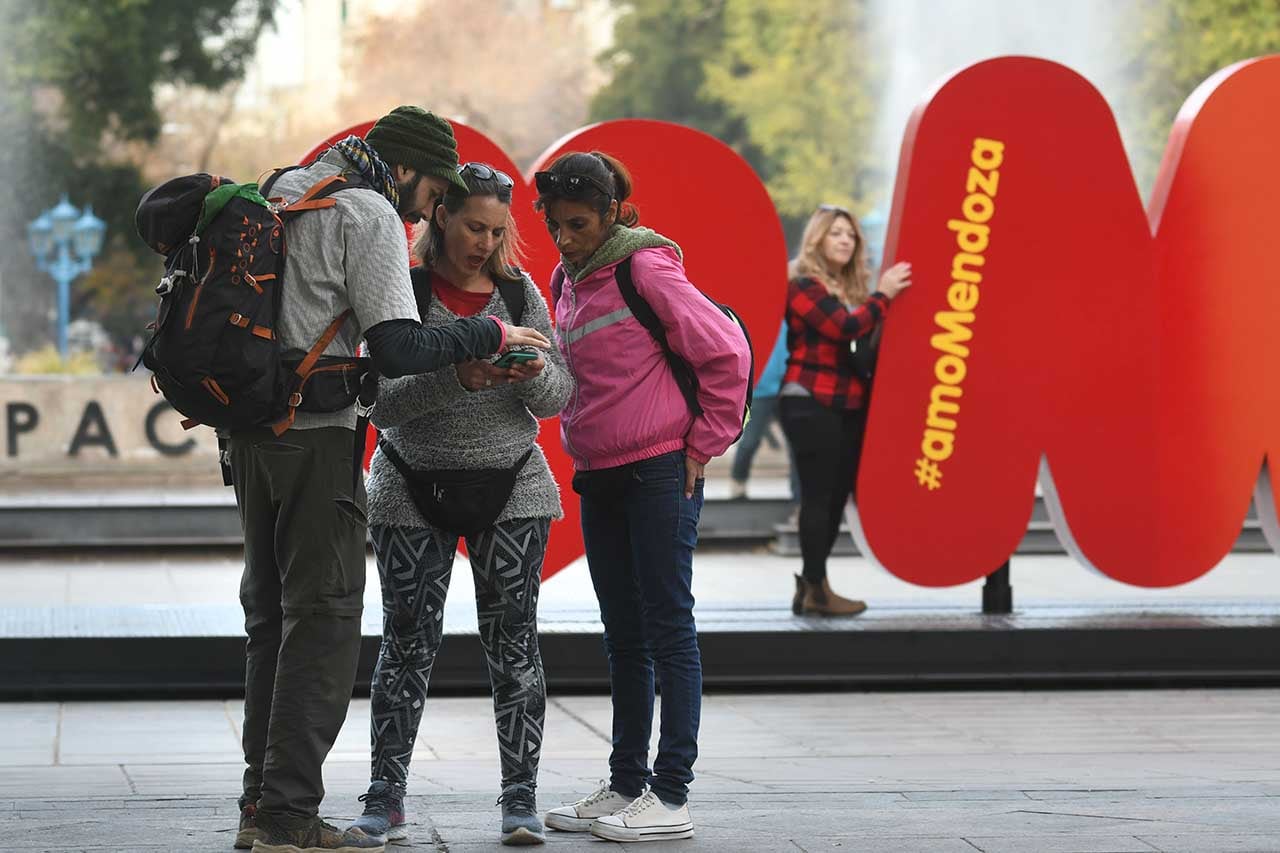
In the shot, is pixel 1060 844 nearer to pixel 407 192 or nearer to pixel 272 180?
pixel 407 192

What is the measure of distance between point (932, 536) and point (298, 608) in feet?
14.0

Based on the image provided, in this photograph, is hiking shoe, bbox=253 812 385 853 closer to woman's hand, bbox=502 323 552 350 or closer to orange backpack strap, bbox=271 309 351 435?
orange backpack strap, bbox=271 309 351 435

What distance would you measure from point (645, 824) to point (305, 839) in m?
0.85

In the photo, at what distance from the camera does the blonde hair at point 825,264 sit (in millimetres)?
7938

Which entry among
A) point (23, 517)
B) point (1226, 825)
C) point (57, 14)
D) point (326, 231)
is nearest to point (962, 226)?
point (1226, 825)

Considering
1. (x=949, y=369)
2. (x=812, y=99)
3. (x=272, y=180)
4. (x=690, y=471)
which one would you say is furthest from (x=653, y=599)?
(x=812, y=99)

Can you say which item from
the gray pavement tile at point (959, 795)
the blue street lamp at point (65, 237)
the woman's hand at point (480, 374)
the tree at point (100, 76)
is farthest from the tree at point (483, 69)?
the woman's hand at point (480, 374)

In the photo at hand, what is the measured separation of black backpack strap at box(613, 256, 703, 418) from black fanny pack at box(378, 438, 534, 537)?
0.49 meters

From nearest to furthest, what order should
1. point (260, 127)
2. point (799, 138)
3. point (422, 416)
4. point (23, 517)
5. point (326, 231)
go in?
point (326, 231)
point (422, 416)
point (23, 517)
point (799, 138)
point (260, 127)

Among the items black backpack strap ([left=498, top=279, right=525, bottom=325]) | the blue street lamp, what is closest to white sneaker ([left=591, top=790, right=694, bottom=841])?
black backpack strap ([left=498, top=279, right=525, bottom=325])

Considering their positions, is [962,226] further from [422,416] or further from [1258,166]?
[422,416]

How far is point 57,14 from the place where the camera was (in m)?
33.1

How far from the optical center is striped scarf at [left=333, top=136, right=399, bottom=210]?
4203mm

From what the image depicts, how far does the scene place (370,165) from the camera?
4.21m
